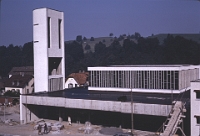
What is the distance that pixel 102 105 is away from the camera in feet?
60.8

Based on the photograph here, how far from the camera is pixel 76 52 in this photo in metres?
90.7

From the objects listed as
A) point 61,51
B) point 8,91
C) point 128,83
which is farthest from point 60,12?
point 8,91

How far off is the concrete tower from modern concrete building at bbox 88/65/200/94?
381 centimetres

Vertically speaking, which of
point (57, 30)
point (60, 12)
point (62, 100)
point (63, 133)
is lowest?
point (63, 133)

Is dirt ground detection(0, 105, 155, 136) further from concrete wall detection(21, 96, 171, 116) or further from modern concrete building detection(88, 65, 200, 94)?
modern concrete building detection(88, 65, 200, 94)

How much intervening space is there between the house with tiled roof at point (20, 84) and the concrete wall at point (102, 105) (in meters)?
13.5

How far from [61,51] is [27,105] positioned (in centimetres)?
711

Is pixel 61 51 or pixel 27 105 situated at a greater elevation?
pixel 61 51

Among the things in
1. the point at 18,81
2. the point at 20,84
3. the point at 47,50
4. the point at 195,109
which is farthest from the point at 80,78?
the point at 195,109

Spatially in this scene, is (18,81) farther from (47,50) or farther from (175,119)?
(175,119)

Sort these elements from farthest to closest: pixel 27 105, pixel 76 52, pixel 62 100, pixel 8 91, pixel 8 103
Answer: pixel 76 52 → pixel 8 91 → pixel 8 103 → pixel 27 105 → pixel 62 100

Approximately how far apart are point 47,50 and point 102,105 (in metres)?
9.39

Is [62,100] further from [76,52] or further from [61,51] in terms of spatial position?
[76,52]

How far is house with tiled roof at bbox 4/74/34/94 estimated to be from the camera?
35.2 metres
